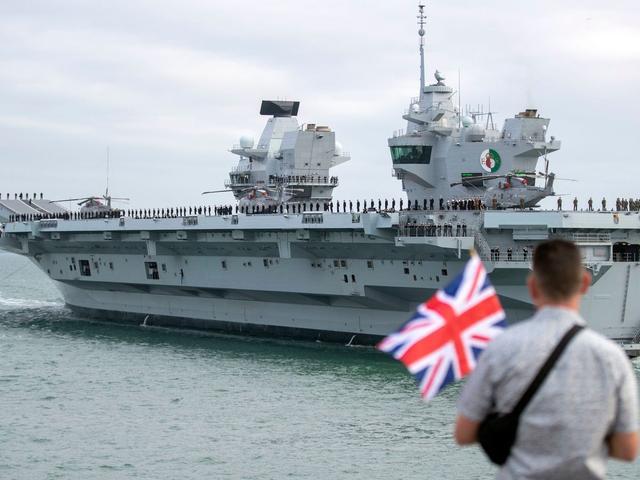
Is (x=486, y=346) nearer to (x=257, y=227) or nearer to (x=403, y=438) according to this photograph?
(x=403, y=438)

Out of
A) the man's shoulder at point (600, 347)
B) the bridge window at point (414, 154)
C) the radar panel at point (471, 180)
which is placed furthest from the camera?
the bridge window at point (414, 154)

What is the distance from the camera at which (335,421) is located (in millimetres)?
19125

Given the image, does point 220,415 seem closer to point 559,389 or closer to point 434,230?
point 434,230

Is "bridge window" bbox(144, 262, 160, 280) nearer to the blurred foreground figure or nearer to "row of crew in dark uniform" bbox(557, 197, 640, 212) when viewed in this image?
"row of crew in dark uniform" bbox(557, 197, 640, 212)

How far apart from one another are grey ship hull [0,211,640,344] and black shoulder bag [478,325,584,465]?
21.8 meters

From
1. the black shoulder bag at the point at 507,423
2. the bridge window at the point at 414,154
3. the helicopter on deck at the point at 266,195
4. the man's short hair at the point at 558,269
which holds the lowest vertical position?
the black shoulder bag at the point at 507,423

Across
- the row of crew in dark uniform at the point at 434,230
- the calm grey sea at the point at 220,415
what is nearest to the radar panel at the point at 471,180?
the row of crew in dark uniform at the point at 434,230

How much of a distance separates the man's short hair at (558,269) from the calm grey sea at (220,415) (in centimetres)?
1194

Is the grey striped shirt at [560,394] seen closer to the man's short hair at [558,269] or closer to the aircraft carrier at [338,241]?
the man's short hair at [558,269]

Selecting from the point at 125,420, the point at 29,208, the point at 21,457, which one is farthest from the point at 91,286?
the point at 21,457

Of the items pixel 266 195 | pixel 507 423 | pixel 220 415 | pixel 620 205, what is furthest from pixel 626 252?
pixel 507 423

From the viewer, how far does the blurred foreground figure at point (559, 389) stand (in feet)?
11.3

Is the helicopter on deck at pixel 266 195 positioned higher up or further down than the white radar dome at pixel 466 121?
further down

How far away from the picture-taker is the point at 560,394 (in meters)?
3.46
